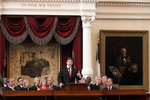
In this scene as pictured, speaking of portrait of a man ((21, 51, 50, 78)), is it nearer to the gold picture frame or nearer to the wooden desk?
the gold picture frame

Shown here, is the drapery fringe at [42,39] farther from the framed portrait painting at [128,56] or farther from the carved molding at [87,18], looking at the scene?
the framed portrait painting at [128,56]

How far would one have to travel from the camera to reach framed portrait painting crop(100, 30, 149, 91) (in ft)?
38.5

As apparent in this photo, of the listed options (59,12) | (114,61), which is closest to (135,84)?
(114,61)

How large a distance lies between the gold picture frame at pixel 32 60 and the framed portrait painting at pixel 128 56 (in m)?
2.10

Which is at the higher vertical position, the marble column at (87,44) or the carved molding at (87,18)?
the carved molding at (87,18)

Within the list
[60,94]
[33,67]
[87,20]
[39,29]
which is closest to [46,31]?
[39,29]

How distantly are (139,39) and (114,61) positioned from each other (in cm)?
129

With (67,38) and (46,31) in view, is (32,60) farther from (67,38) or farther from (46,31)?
(67,38)

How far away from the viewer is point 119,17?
11789 millimetres

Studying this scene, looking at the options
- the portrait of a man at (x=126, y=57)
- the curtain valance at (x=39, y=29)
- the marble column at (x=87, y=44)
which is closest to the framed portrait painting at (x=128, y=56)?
the portrait of a man at (x=126, y=57)

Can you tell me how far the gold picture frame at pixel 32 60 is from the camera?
484 inches

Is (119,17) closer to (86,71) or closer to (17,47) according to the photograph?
(86,71)

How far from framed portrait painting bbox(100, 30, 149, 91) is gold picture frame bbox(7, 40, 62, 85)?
6.89 ft

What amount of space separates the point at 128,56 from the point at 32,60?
3818mm
